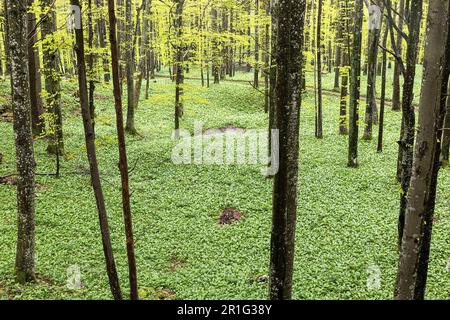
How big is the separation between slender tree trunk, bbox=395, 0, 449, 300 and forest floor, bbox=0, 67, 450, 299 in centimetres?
492

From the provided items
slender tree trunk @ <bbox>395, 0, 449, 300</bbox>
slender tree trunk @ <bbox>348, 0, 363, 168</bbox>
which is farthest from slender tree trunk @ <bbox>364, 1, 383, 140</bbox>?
slender tree trunk @ <bbox>395, 0, 449, 300</bbox>

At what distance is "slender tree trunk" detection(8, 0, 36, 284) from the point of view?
8852mm

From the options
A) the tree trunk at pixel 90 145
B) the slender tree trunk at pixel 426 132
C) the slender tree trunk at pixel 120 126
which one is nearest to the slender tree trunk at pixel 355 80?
the slender tree trunk at pixel 426 132

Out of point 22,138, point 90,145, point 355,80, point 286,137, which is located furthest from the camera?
point 355,80

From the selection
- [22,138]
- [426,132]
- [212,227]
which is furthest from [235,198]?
[426,132]

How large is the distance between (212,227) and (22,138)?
736 cm

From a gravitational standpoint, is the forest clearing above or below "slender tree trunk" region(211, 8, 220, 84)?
below

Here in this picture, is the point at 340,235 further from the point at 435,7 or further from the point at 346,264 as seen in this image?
the point at 435,7

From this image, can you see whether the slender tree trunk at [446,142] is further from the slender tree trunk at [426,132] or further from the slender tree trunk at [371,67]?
the slender tree trunk at [426,132]

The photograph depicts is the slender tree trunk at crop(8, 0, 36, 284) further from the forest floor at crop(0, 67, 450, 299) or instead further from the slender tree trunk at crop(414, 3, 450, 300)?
the slender tree trunk at crop(414, 3, 450, 300)

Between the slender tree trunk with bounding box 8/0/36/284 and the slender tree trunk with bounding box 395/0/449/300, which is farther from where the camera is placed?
the slender tree trunk with bounding box 8/0/36/284

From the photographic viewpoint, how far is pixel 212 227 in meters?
14.3

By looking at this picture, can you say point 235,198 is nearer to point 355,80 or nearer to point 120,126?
point 355,80
